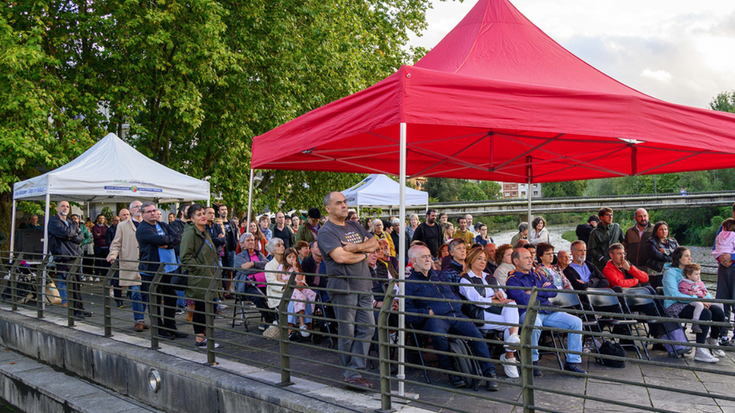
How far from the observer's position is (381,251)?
7559mm

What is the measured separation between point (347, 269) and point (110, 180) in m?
7.10

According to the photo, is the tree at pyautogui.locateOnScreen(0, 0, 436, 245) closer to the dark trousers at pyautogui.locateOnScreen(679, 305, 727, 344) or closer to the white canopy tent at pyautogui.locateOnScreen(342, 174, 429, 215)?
the white canopy tent at pyautogui.locateOnScreen(342, 174, 429, 215)

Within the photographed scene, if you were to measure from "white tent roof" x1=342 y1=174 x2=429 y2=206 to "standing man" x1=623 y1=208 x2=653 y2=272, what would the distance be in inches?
331

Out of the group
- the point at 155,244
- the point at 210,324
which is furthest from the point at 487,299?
the point at 155,244

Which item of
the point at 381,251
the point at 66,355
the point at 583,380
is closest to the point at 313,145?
the point at 381,251

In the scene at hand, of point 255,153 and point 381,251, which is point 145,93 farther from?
point 381,251

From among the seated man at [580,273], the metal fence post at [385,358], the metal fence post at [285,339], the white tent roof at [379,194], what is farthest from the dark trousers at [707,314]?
the white tent roof at [379,194]

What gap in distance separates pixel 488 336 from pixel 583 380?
1.08 m

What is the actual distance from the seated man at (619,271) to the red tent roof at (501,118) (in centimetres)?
134

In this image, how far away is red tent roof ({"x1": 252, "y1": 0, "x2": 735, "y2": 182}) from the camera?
4668 millimetres

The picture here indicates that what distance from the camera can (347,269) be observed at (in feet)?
15.6

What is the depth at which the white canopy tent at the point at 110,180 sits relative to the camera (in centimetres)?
970

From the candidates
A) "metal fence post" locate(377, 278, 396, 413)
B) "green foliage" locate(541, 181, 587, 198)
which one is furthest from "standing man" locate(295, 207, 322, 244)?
"green foliage" locate(541, 181, 587, 198)

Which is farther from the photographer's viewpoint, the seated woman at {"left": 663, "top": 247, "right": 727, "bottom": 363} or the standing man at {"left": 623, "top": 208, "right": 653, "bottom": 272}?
the standing man at {"left": 623, "top": 208, "right": 653, "bottom": 272}
